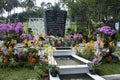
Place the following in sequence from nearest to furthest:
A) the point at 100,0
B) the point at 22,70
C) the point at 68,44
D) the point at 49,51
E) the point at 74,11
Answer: the point at 49,51 < the point at 22,70 < the point at 68,44 < the point at 100,0 < the point at 74,11

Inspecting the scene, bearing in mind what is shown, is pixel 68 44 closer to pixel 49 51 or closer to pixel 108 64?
pixel 108 64

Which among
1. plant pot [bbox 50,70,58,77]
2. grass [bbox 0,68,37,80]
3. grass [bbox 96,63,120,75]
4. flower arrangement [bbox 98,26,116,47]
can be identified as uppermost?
flower arrangement [bbox 98,26,116,47]

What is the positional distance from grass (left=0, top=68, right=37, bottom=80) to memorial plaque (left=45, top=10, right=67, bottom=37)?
614cm

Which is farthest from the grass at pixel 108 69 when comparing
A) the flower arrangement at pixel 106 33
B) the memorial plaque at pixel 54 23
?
the memorial plaque at pixel 54 23

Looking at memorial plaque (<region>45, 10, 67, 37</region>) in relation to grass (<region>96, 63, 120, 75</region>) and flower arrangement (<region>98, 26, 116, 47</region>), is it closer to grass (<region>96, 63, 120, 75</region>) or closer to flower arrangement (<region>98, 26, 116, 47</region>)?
flower arrangement (<region>98, 26, 116, 47</region>)

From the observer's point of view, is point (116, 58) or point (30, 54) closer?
point (30, 54)

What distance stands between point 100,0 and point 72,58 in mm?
12776

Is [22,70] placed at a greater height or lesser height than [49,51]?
lesser

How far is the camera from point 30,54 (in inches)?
328

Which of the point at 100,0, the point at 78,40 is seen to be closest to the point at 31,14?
the point at 100,0

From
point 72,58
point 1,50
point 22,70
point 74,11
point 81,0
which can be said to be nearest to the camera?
point 22,70

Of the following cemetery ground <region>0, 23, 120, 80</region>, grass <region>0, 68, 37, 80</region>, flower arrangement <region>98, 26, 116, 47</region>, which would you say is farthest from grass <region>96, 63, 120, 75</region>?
grass <region>0, 68, 37, 80</region>

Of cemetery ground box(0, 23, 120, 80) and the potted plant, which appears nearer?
the potted plant

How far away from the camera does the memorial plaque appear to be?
1351cm
